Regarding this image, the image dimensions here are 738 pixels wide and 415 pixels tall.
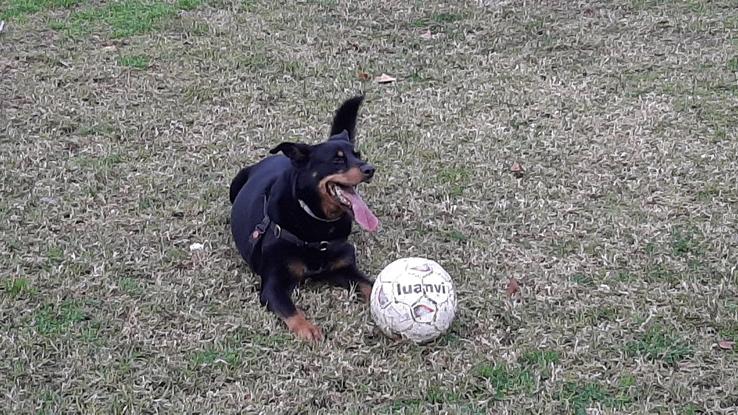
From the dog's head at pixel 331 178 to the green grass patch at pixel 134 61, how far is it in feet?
11.3

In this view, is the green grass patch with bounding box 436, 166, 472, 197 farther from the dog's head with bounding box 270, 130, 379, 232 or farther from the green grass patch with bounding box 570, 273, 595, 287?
the dog's head with bounding box 270, 130, 379, 232

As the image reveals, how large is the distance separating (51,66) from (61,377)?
13.6 feet

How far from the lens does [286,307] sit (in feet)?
13.6

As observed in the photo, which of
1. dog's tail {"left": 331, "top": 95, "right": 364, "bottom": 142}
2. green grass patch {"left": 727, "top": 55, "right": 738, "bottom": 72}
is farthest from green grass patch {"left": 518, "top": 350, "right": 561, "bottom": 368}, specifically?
green grass patch {"left": 727, "top": 55, "right": 738, "bottom": 72}

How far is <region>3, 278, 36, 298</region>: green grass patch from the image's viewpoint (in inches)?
172

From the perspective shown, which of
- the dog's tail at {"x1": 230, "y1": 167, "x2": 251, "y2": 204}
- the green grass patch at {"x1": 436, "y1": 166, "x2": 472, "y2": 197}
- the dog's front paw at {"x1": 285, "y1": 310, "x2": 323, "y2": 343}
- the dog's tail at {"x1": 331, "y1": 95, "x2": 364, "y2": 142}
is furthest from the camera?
the green grass patch at {"x1": 436, "y1": 166, "x2": 472, "y2": 197}

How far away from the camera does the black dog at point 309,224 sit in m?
4.21

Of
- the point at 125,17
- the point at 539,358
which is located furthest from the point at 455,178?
the point at 125,17

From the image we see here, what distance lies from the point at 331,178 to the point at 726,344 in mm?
1714

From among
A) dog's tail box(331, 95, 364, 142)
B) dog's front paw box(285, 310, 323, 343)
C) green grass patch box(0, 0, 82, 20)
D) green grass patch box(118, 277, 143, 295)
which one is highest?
dog's tail box(331, 95, 364, 142)

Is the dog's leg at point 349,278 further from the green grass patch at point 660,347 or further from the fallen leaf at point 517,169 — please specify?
the fallen leaf at point 517,169

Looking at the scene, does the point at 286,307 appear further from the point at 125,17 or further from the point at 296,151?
the point at 125,17

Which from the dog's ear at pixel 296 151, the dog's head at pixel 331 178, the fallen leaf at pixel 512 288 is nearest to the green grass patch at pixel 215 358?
the dog's head at pixel 331 178

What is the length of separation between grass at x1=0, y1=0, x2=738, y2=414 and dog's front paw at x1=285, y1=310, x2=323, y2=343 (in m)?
0.05
